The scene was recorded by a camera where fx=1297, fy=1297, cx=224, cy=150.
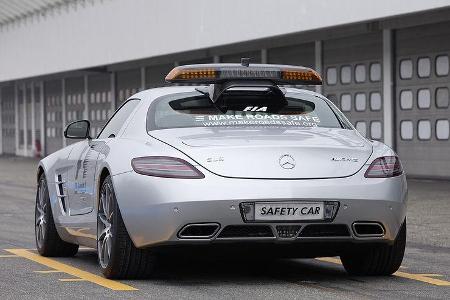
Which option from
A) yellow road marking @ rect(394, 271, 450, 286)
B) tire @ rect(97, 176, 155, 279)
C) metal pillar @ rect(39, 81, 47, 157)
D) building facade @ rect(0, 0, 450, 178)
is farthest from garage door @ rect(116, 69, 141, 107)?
tire @ rect(97, 176, 155, 279)

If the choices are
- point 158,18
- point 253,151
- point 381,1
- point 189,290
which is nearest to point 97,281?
point 189,290

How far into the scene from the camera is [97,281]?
8164 millimetres

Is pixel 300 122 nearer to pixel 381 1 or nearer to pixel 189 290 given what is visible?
pixel 189 290

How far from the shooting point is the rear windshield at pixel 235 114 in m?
8.52

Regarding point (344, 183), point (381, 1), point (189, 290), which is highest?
point (381, 1)

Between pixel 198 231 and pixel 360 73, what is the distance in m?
21.0

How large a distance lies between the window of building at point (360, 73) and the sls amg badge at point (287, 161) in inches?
808

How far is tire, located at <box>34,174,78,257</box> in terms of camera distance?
1018cm

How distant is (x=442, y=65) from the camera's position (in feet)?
82.9

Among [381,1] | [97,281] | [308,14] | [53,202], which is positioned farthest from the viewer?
[308,14]

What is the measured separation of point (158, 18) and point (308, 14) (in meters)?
8.83

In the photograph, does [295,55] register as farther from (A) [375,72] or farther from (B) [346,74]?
(A) [375,72]

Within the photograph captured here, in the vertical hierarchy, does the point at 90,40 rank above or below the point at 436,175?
above

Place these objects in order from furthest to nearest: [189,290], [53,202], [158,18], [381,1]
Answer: [158,18]
[381,1]
[53,202]
[189,290]
